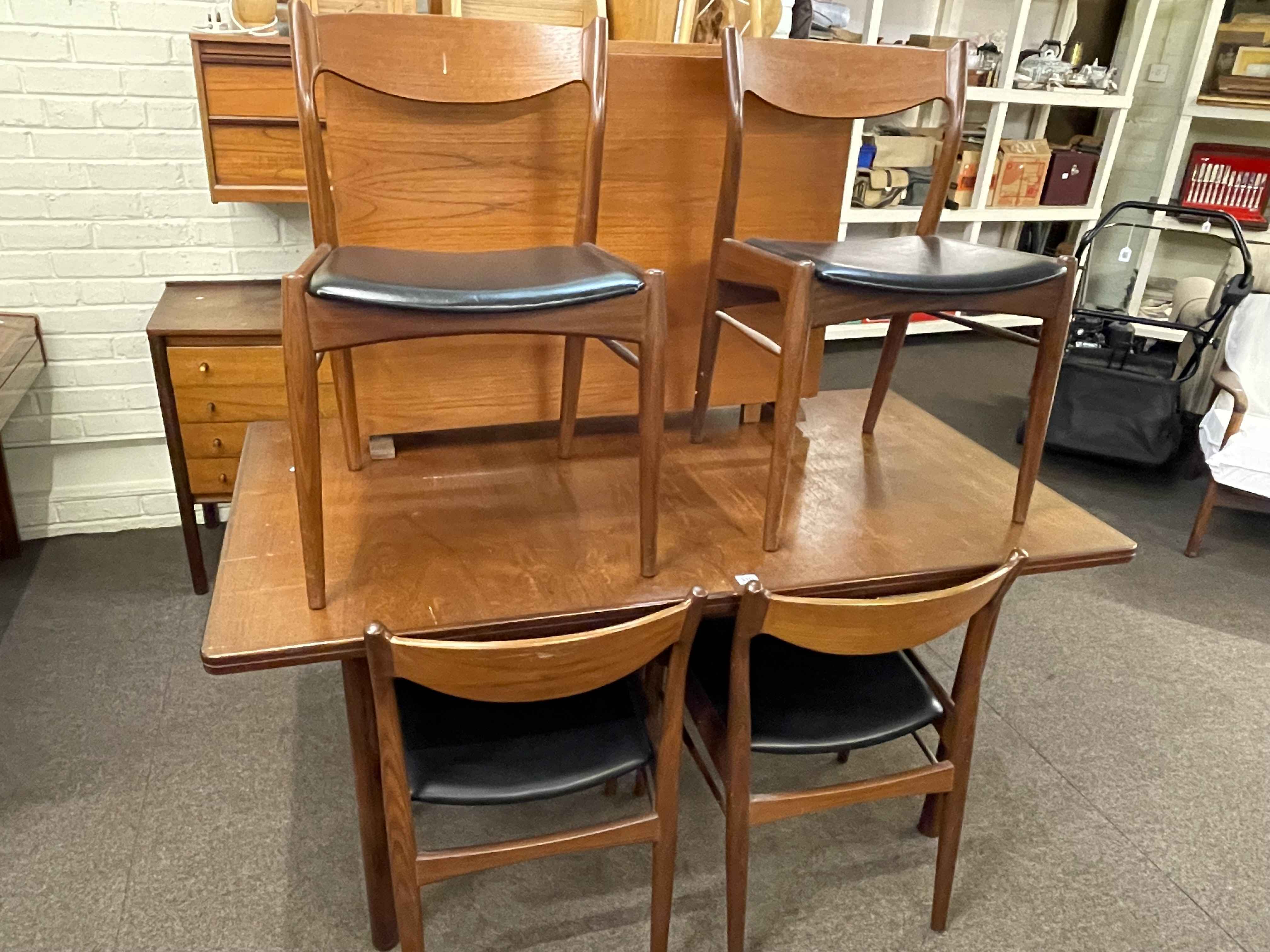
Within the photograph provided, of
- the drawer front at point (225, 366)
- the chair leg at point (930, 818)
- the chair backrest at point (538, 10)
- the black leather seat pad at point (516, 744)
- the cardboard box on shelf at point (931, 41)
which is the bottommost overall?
the chair leg at point (930, 818)

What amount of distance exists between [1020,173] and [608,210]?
Result: 337 centimetres

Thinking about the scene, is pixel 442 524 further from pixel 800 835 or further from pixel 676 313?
pixel 800 835

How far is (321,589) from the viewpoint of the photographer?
3.95ft

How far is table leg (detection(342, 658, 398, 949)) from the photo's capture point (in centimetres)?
121

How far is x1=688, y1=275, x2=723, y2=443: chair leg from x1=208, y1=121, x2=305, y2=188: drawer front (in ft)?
3.49

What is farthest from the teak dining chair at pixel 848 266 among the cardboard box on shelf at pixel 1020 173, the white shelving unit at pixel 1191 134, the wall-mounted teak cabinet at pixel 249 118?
the cardboard box on shelf at pixel 1020 173

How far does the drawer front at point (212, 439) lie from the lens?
215cm

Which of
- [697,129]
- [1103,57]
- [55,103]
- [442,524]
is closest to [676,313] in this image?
[697,129]

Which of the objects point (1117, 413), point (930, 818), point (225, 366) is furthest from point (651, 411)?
point (1117, 413)

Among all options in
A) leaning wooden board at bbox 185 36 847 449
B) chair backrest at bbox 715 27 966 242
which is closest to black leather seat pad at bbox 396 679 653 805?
leaning wooden board at bbox 185 36 847 449

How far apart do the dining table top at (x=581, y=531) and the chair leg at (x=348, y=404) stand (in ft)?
0.10

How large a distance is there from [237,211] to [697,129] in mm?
1330

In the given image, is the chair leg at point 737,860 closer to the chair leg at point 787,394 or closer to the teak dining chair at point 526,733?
the teak dining chair at point 526,733

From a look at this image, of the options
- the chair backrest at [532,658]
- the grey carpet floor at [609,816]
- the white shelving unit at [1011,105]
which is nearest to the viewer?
the chair backrest at [532,658]
